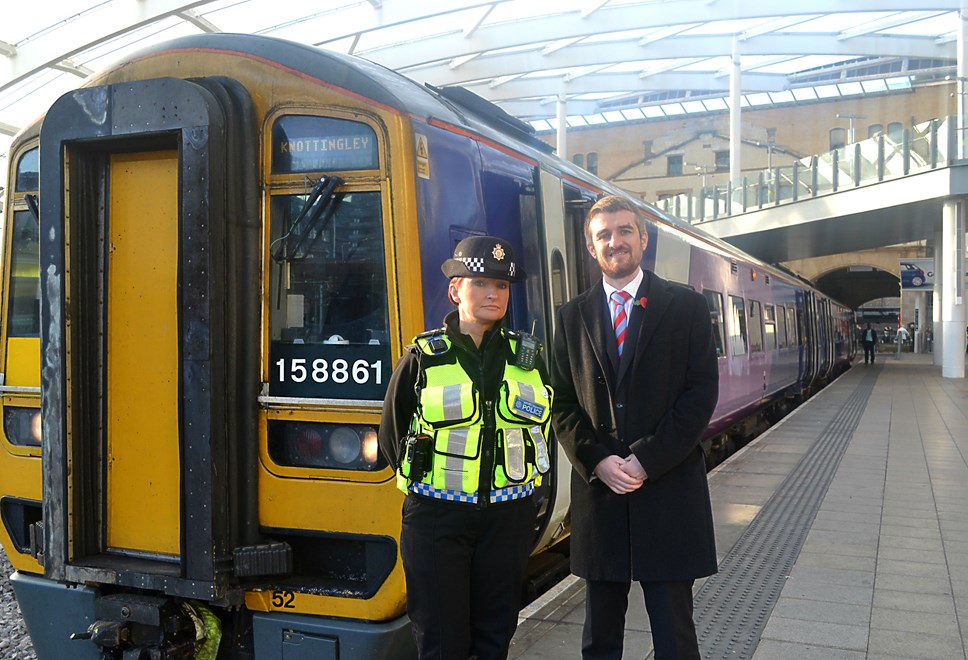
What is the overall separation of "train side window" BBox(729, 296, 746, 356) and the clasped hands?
8.04 metres

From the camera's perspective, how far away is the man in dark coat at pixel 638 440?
10.4 feet

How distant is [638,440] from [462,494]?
62cm

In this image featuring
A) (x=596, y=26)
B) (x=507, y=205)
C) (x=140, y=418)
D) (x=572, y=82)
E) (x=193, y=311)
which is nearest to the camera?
(x=193, y=311)

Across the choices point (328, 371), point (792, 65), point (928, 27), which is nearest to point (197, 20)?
point (328, 371)

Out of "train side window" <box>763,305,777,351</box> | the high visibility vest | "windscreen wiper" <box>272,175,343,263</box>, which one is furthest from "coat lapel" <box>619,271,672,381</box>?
"train side window" <box>763,305,777,351</box>

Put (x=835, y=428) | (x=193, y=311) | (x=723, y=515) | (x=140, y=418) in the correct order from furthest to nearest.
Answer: (x=835, y=428), (x=723, y=515), (x=140, y=418), (x=193, y=311)

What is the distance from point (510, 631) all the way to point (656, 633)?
19.5 inches

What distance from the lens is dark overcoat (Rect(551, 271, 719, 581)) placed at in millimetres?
3170

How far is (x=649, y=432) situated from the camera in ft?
10.5

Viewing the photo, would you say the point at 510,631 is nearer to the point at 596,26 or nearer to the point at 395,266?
the point at 395,266

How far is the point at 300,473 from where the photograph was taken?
12.4 feet

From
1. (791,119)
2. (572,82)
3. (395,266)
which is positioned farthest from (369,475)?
(791,119)

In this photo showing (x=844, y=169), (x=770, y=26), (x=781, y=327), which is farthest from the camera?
(x=770, y=26)

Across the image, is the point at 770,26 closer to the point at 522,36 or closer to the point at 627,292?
the point at 522,36
